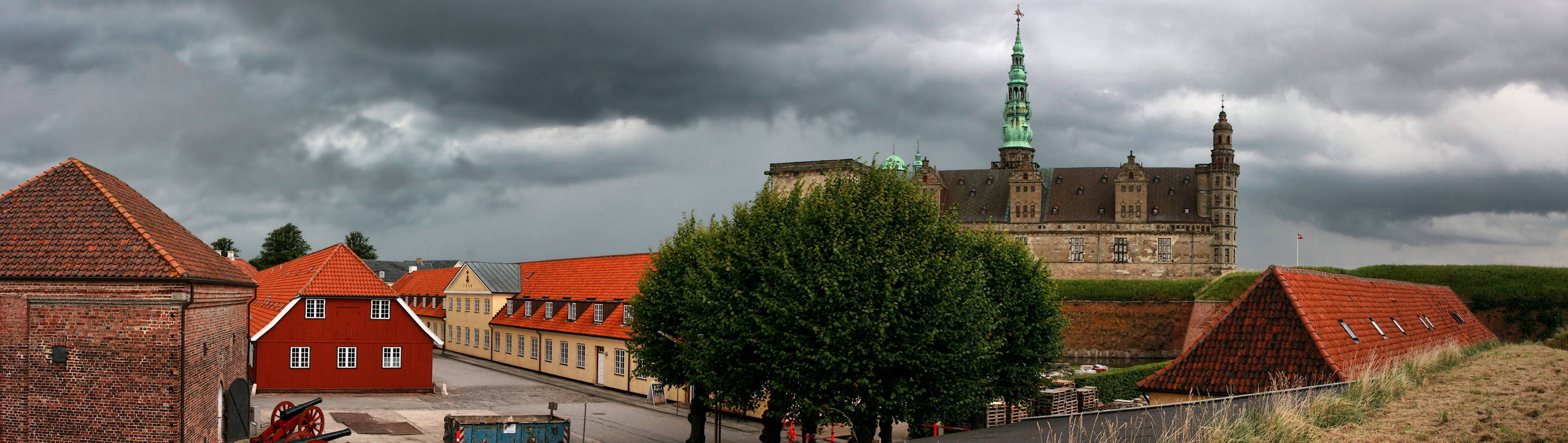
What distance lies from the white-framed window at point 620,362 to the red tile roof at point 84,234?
18087mm

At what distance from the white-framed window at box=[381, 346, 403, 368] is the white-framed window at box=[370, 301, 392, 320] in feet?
3.69

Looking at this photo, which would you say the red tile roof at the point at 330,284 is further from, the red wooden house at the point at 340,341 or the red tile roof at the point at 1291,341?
the red tile roof at the point at 1291,341

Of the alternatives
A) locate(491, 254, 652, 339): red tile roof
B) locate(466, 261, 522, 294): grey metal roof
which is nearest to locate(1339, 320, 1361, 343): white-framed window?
locate(491, 254, 652, 339): red tile roof

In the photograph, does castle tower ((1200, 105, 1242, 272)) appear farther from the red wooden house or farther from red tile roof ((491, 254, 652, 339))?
the red wooden house

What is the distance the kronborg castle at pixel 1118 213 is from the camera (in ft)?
242

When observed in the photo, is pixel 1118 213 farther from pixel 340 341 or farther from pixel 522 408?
pixel 340 341

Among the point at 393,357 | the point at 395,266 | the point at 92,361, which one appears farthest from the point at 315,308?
the point at 395,266

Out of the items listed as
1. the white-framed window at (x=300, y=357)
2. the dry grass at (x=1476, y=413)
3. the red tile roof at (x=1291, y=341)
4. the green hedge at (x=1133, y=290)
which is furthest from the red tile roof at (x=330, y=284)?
the green hedge at (x=1133, y=290)

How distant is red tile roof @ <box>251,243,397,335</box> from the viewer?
34.0 metres

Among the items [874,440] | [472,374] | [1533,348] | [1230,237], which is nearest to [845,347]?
[874,440]

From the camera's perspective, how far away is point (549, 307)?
45.3m

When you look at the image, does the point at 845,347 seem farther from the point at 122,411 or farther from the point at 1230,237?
the point at 1230,237

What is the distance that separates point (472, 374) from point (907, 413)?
29.9 meters

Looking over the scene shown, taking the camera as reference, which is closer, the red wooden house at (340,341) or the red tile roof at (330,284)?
the red wooden house at (340,341)
